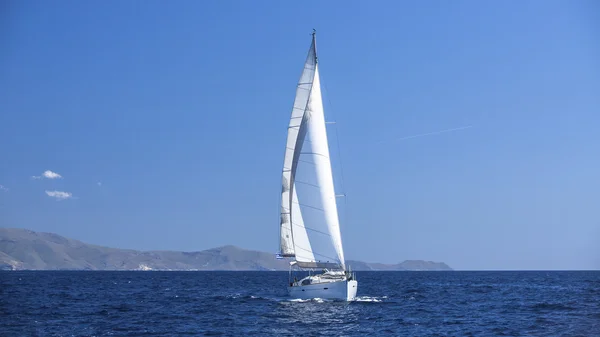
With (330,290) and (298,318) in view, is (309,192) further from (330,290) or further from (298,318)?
(298,318)

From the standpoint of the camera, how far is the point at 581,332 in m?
38.5

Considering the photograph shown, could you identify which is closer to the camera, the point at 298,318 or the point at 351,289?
the point at 298,318

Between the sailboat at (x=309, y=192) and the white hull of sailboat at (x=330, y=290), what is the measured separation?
3.75ft

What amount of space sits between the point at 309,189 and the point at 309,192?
0.24m

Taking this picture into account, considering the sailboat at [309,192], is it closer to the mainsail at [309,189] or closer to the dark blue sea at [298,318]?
the mainsail at [309,189]

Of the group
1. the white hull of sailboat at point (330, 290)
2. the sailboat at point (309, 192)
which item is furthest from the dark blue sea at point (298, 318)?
the sailboat at point (309, 192)

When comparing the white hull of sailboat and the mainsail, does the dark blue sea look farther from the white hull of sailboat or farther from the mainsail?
the mainsail

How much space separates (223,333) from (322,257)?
15586 mm

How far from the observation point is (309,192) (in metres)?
53.1

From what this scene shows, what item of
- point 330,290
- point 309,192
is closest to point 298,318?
point 330,290

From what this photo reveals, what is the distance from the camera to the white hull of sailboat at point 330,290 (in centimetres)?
5006

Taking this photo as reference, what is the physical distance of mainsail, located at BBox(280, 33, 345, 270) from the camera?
52.9 metres

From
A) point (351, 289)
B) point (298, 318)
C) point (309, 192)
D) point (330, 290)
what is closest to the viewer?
point (298, 318)

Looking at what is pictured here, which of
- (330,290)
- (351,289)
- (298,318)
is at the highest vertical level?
(351,289)
